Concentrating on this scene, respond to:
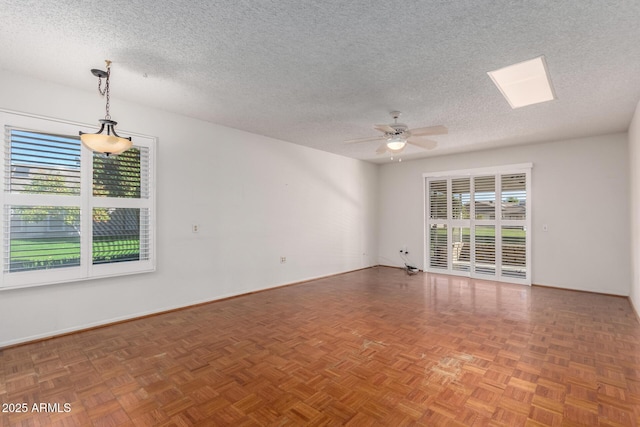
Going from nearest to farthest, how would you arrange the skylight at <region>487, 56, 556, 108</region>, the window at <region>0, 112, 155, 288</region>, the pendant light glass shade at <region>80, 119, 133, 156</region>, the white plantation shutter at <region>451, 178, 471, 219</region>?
the pendant light glass shade at <region>80, 119, 133, 156</region>
the skylight at <region>487, 56, 556, 108</region>
the window at <region>0, 112, 155, 288</region>
the white plantation shutter at <region>451, 178, 471, 219</region>

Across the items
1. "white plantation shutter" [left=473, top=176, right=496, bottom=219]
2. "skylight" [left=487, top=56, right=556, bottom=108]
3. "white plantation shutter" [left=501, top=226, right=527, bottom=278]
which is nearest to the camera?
"skylight" [left=487, top=56, right=556, bottom=108]

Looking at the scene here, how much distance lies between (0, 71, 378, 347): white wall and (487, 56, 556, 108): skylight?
3371 millimetres

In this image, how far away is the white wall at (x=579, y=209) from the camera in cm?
476

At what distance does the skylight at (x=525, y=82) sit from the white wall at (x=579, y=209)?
240cm

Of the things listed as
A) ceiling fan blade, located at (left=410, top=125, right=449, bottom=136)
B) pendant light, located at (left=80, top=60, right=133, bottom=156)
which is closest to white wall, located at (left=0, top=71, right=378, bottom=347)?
pendant light, located at (left=80, top=60, right=133, bottom=156)

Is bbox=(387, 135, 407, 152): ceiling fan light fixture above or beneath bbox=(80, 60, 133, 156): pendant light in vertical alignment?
above

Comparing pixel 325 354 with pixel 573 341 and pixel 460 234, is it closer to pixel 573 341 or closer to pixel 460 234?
pixel 573 341

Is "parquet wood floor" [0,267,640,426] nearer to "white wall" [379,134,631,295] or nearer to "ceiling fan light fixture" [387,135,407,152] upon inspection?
"white wall" [379,134,631,295]

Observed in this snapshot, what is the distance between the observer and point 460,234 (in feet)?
20.8

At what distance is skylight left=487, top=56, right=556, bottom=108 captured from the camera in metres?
2.77

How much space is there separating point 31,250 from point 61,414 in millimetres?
1826

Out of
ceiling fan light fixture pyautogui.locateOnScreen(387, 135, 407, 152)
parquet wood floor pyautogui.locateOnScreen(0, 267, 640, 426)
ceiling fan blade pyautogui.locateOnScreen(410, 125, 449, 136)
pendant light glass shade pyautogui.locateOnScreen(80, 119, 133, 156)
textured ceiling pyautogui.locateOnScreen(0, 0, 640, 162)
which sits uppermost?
textured ceiling pyautogui.locateOnScreen(0, 0, 640, 162)

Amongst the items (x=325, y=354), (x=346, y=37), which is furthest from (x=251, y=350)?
(x=346, y=37)

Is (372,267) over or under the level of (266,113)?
under
